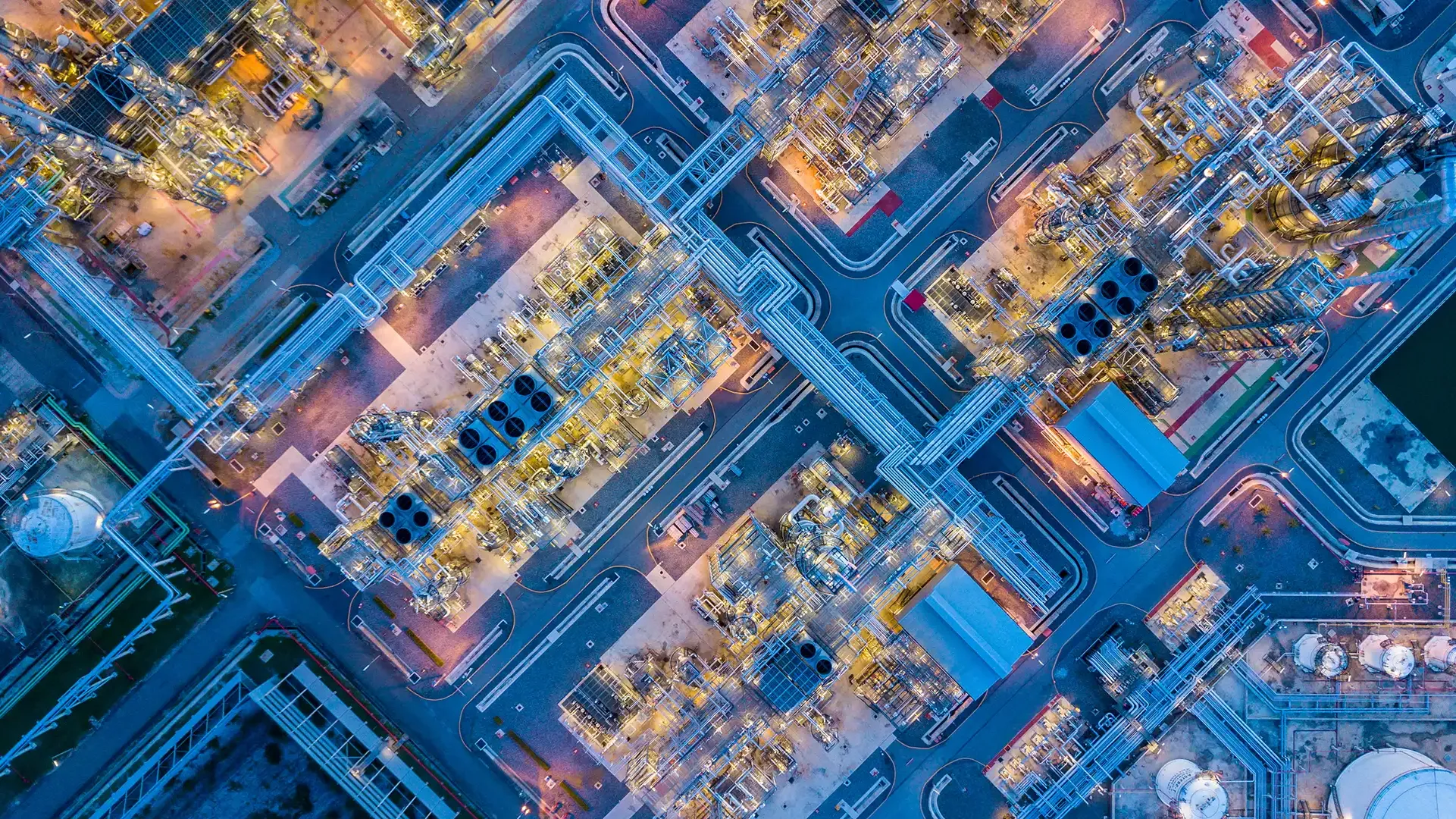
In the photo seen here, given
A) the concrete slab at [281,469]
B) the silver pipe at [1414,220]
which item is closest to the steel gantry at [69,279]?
the concrete slab at [281,469]

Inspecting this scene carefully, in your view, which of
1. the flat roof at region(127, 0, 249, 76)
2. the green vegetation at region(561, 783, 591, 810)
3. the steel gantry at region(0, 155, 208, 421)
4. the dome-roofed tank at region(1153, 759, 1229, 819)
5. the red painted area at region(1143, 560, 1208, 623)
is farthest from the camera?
the red painted area at region(1143, 560, 1208, 623)

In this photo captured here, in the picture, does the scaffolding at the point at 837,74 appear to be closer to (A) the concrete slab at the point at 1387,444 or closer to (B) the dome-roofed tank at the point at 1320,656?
(A) the concrete slab at the point at 1387,444

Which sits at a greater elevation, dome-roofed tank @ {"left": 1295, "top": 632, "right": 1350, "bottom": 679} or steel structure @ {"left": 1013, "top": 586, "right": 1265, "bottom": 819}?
steel structure @ {"left": 1013, "top": 586, "right": 1265, "bottom": 819}

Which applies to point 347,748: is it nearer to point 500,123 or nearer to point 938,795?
point 938,795

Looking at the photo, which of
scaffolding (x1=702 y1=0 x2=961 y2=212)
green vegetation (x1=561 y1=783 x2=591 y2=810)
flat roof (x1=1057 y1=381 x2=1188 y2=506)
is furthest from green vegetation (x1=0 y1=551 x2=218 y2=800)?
flat roof (x1=1057 y1=381 x2=1188 y2=506)

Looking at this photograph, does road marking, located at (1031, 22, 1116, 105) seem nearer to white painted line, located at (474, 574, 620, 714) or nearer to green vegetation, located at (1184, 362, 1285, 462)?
green vegetation, located at (1184, 362, 1285, 462)

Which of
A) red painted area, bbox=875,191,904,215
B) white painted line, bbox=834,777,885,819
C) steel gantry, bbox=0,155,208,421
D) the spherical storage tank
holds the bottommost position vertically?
the spherical storage tank
